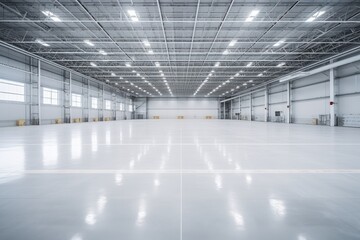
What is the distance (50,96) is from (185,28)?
68.0 feet

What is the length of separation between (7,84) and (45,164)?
21.7 m

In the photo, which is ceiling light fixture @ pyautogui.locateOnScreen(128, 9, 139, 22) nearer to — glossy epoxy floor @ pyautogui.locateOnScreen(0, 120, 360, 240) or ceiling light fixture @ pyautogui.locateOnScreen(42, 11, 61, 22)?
ceiling light fixture @ pyautogui.locateOnScreen(42, 11, 61, 22)

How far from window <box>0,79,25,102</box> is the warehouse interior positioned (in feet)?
0.47

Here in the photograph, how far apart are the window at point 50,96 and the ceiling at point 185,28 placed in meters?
4.25

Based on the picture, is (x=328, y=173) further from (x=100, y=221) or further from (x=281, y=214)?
(x=100, y=221)

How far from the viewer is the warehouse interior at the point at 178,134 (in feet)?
7.80

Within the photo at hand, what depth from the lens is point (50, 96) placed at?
2716 cm

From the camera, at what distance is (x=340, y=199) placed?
2863 mm

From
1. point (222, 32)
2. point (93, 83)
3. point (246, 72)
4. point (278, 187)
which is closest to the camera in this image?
point (278, 187)

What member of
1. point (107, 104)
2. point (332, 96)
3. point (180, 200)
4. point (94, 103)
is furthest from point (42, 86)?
point (332, 96)

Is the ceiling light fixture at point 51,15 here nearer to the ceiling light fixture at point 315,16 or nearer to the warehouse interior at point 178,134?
the warehouse interior at point 178,134

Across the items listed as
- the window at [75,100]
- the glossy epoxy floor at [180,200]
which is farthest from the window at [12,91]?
the glossy epoxy floor at [180,200]

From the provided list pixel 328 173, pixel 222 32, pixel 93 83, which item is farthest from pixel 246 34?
pixel 93 83

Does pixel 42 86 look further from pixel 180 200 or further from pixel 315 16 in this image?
pixel 315 16
